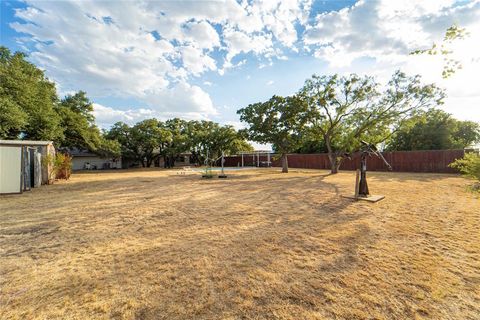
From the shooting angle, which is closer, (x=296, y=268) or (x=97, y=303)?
(x=97, y=303)

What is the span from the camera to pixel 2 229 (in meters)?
4.38

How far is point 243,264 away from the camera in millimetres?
2865

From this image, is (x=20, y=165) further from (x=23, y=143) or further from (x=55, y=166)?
(x=55, y=166)

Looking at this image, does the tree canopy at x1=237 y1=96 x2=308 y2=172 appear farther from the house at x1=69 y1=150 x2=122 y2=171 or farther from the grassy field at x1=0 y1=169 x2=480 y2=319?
the house at x1=69 y1=150 x2=122 y2=171

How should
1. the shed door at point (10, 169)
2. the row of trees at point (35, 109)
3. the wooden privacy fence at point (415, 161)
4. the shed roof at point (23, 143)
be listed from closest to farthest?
the shed door at point (10, 169)
the shed roof at point (23, 143)
the row of trees at point (35, 109)
the wooden privacy fence at point (415, 161)

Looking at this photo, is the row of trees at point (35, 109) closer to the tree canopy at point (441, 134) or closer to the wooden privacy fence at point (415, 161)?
the wooden privacy fence at point (415, 161)

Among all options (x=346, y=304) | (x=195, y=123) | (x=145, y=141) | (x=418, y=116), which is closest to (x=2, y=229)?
(x=346, y=304)

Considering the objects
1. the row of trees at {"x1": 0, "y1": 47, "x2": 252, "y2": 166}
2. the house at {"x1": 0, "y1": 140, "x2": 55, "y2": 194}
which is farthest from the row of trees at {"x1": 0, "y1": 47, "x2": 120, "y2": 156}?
the house at {"x1": 0, "y1": 140, "x2": 55, "y2": 194}

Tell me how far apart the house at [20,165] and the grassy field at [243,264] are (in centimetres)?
439

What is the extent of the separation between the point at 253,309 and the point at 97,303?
5.00 feet

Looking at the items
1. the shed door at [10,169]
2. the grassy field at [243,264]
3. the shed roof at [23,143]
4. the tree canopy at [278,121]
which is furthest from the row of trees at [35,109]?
the tree canopy at [278,121]

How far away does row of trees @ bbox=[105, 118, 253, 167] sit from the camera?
29.1 m

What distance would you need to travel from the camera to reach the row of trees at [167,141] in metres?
29.1

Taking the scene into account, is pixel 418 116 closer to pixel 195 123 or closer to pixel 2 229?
pixel 2 229
